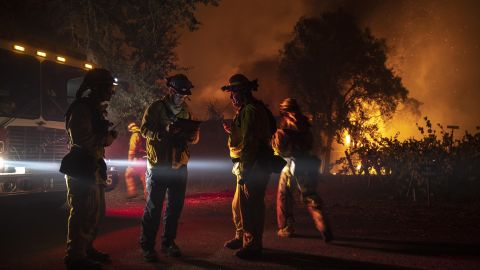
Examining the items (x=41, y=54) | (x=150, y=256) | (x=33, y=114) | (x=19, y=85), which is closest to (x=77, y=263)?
(x=150, y=256)

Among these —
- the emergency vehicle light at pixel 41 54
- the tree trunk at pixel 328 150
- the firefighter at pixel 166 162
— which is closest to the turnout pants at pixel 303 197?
the firefighter at pixel 166 162

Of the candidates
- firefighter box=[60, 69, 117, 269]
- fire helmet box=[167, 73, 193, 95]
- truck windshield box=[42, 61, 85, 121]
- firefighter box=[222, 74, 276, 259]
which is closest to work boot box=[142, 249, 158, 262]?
firefighter box=[60, 69, 117, 269]

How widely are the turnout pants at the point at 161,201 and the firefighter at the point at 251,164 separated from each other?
69 cm

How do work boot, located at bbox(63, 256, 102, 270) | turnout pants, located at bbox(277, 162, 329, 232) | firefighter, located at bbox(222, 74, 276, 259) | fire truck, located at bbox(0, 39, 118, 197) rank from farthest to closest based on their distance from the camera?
fire truck, located at bbox(0, 39, 118, 197) < turnout pants, located at bbox(277, 162, 329, 232) < firefighter, located at bbox(222, 74, 276, 259) < work boot, located at bbox(63, 256, 102, 270)

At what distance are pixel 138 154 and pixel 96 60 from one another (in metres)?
4.43

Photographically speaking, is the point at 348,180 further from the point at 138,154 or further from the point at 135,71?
the point at 135,71

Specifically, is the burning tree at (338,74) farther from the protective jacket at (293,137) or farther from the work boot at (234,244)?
the work boot at (234,244)

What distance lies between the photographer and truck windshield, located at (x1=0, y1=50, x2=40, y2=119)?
292 inches

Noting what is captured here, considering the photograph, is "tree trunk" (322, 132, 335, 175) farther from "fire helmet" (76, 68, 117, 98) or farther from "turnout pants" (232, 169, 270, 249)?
"fire helmet" (76, 68, 117, 98)

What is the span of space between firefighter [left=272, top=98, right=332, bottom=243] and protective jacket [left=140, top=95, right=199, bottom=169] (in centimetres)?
147

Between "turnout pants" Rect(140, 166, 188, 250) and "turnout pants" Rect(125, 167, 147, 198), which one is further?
"turnout pants" Rect(125, 167, 147, 198)

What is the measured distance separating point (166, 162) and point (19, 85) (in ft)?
13.7

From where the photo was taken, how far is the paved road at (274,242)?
4.79m

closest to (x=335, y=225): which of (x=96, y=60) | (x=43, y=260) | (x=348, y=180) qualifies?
(x=43, y=260)
